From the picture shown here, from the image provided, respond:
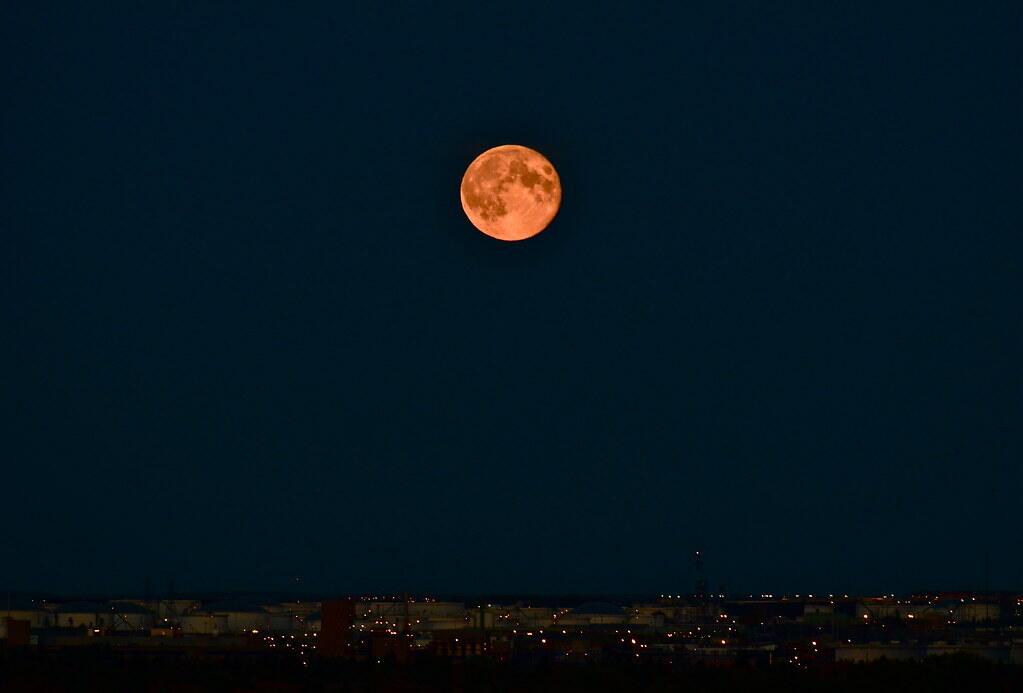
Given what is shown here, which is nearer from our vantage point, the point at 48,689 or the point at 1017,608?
the point at 48,689

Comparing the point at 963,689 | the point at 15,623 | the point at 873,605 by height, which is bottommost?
the point at 963,689

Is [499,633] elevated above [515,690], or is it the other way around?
[499,633]

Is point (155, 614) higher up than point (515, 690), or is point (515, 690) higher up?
point (155, 614)

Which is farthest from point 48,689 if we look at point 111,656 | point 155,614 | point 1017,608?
point 1017,608

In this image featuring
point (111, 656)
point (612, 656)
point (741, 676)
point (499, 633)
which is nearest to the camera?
point (741, 676)

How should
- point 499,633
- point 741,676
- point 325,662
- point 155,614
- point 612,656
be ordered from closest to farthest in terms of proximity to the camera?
Answer: point 741,676
point 325,662
point 612,656
point 499,633
point 155,614

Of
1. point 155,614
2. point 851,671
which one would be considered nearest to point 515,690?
point 851,671

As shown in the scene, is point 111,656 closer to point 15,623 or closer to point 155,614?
point 15,623

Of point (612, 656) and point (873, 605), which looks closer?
point (612, 656)

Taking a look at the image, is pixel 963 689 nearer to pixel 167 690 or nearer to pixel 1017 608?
pixel 167 690
